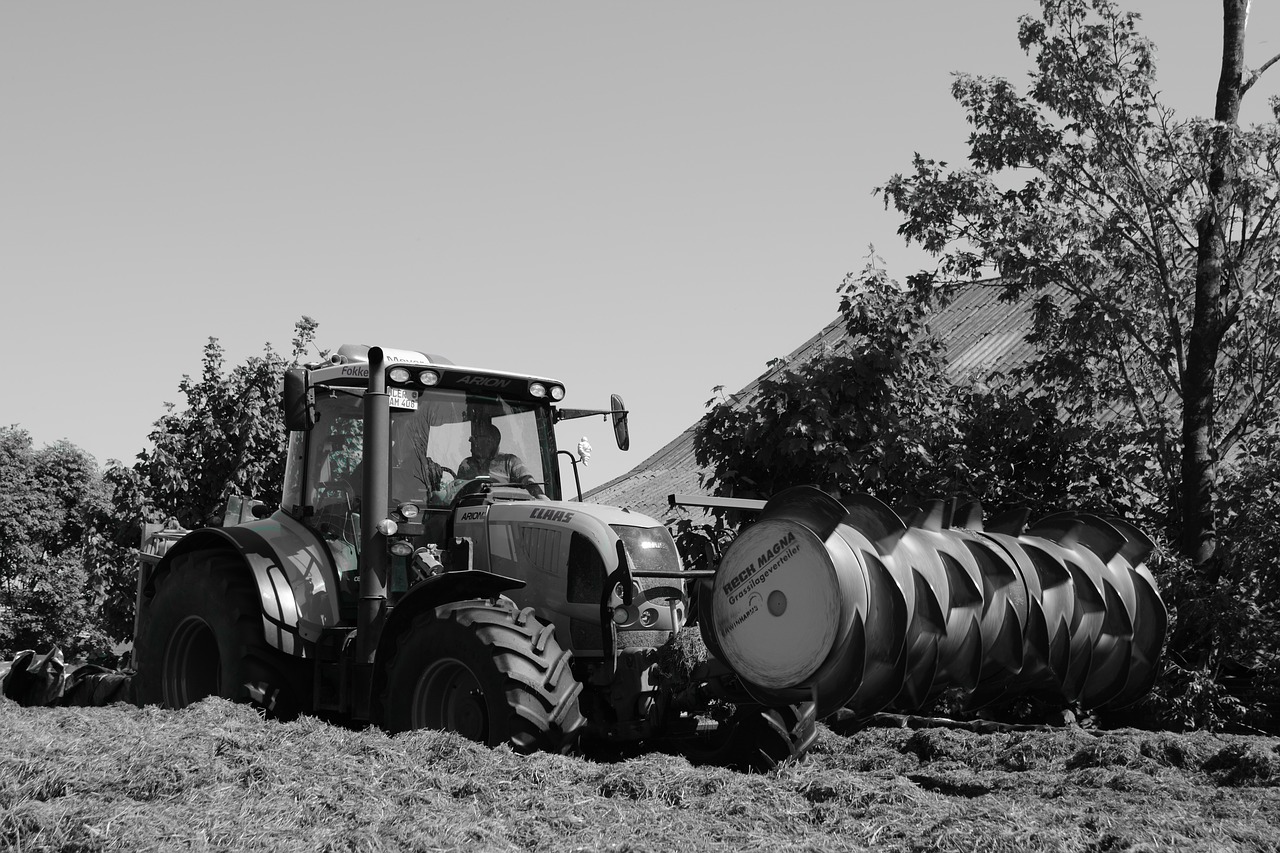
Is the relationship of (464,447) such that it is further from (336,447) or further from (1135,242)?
(1135,242)

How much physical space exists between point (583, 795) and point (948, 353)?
1663cm

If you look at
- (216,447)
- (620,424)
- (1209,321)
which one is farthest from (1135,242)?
(216,447)

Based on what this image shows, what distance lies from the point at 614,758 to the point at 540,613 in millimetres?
891

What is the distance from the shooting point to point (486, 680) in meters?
5.96

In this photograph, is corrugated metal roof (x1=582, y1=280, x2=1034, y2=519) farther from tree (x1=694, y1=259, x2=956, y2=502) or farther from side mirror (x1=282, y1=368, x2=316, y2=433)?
side mirror (x1=282, y1=368, x2=316, y2=433)

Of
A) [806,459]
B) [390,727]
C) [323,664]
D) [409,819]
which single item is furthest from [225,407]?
[409,819]

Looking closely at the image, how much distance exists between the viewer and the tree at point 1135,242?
11180 millimetres

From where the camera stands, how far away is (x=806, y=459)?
11.3 meters

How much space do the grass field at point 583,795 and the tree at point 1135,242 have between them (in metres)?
5.75

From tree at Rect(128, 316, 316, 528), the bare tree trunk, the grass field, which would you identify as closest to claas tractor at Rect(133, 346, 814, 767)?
the grass field

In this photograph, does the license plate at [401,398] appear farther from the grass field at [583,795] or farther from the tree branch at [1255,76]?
the tree branch at [1255,76]

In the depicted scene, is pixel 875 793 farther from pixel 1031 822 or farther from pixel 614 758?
pixel 614 758

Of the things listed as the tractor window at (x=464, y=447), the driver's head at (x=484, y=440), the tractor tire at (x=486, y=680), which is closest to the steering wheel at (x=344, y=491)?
the tractor window at (x=464, y=447)

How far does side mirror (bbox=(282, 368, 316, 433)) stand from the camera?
6.98 m
